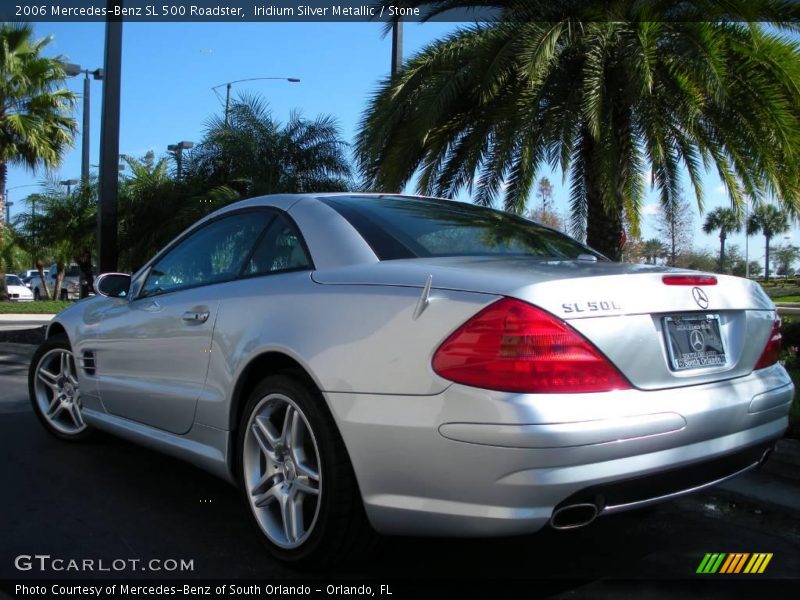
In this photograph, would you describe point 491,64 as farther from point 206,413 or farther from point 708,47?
point 206,413

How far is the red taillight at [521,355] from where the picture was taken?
7.77 feet

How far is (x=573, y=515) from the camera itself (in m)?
2.41

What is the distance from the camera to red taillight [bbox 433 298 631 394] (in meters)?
2.37

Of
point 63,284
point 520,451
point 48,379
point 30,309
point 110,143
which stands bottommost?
point 63,284

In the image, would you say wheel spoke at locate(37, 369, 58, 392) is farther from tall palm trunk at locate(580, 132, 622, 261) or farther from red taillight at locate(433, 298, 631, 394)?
tall palm trunk at locate(580, 132, 622, 261)

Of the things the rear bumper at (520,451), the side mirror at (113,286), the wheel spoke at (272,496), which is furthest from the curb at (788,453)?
the side mirror at (113,286)

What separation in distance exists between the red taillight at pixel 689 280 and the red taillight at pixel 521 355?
48 centimetres

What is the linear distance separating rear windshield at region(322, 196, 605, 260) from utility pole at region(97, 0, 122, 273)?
266 inches

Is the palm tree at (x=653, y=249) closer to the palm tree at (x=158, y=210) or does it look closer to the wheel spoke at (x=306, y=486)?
the palm tree at (x=158, y=210)

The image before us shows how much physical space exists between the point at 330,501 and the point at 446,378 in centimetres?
66

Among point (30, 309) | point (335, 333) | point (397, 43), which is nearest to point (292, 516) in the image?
point (335, 333)

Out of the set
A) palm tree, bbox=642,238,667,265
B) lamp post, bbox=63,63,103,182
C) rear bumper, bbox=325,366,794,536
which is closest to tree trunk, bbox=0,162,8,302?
lamp post, bbox=63,63,103,182

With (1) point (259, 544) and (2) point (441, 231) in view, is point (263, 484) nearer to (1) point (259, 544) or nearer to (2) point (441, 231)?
(1) point (259, 544)

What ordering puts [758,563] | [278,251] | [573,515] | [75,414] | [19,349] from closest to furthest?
[573,515] → [758,563] → [278,251] → [75,414] → [19,349]
